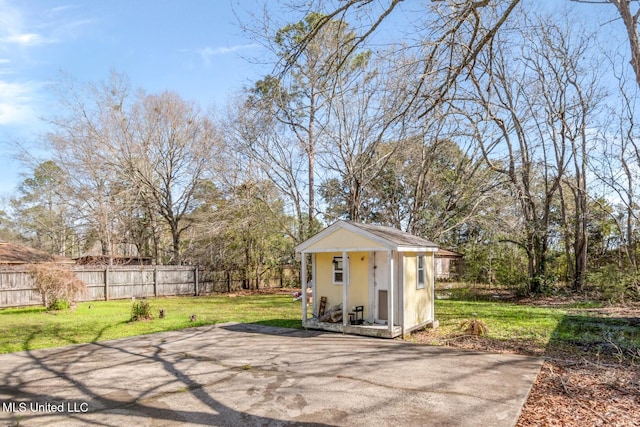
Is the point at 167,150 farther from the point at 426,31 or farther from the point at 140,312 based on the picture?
the point at 426,31

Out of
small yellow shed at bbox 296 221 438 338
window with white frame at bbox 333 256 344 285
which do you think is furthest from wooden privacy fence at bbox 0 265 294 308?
window with white frame at bbox 333 256 344 285

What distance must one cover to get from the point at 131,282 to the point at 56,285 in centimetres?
564

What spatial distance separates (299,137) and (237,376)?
45.2ft

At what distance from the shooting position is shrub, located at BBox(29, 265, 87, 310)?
36.9 ft

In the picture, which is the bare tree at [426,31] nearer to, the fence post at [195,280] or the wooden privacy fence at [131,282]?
the wooden privacy fence at [131,282]

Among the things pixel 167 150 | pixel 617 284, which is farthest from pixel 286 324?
pixel 167 150

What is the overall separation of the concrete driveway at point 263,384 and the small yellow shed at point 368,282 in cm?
93

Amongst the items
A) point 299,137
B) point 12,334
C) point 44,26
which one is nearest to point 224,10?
point 44,26

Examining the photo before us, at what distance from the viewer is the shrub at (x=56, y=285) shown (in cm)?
1125

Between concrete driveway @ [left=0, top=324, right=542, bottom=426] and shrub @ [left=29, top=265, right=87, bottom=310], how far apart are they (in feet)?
17.5

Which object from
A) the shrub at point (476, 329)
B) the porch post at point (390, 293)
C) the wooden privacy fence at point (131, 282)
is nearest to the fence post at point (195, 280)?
the wooden privacy fence at point (131, 282)

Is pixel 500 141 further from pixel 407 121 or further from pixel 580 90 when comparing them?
pixel 407 121

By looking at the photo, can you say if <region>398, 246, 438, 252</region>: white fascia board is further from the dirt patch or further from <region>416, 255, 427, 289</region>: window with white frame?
the dirt patch

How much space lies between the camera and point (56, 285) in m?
11.5
